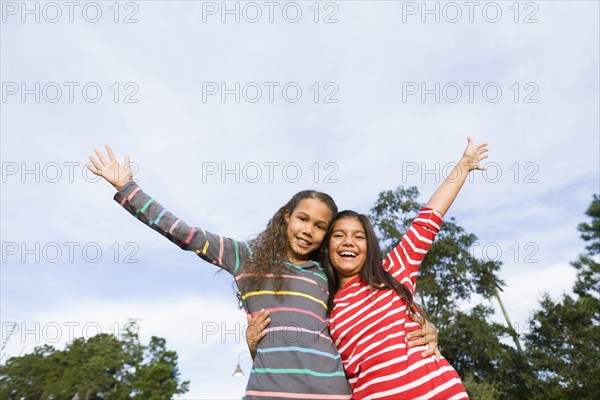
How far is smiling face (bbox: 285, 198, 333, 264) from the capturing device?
113 inches

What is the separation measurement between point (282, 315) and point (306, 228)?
0.61 metres

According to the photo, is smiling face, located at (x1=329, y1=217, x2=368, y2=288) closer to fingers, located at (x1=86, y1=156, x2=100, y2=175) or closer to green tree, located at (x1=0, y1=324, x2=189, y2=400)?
fingers, located at (x1=86, y1=156, x2=100, y2=175)

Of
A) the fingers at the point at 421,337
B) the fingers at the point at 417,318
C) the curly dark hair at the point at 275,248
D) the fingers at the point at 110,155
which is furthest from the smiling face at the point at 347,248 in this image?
the fingers at the point at 110,155

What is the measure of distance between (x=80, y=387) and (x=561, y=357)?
3544 cm

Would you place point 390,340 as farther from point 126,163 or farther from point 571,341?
point 571,341

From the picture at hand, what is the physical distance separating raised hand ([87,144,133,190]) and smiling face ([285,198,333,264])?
1076 mm

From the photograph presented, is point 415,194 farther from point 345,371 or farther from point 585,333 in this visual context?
point 345,371

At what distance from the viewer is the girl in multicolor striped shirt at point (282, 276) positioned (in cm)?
230

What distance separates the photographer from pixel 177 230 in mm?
2584

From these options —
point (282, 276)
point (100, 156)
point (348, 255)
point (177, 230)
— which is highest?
point (100, 156)

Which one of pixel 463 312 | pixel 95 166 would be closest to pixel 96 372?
pixel 463 312

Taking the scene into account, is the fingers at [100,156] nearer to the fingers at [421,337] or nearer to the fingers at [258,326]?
the fingers at [258,326]

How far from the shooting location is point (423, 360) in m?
2.39

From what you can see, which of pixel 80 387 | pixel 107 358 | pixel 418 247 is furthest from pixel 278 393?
pixel 80 387
